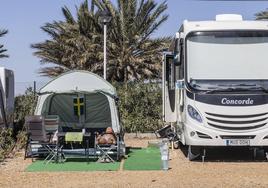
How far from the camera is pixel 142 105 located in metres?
20.1

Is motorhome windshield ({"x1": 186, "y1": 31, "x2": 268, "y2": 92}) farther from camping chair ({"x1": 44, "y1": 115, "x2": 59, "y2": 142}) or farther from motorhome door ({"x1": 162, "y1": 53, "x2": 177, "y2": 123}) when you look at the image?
camping chair ({"x1": 44, "y1": 115, "x2": 59, "y2": 142})

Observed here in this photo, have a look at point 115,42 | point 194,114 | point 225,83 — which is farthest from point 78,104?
point 115,42

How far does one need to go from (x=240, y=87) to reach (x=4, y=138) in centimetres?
636

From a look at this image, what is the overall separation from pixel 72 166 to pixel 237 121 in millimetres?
3635

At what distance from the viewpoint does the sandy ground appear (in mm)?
9750

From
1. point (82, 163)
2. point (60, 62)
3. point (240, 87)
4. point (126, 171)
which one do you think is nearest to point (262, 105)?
point (240, 87)

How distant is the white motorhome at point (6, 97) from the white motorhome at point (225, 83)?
5.76 meters

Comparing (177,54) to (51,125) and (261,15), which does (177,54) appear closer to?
(51,125)

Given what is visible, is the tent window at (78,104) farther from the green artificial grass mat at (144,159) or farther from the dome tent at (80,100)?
the green artificial grass mat at (144,159)

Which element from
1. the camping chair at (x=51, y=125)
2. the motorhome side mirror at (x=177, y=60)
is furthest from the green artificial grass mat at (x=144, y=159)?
the motorhome side mirror at (x=177, y=60)

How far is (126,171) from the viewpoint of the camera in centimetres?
1123

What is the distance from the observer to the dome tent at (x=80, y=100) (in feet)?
46.2

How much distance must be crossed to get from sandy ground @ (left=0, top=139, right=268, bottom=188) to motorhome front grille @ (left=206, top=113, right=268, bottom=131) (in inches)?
32.2

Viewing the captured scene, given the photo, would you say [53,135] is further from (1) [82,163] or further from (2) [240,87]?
(2) [240,87]
